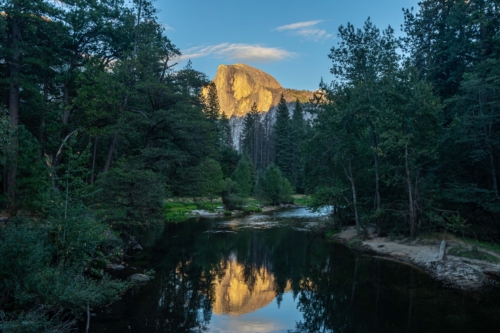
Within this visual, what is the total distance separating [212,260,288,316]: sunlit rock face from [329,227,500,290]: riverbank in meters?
7.60

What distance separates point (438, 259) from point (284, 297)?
8517 millimetres

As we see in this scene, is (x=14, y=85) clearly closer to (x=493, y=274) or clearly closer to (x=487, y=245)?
(x=493, y=274)

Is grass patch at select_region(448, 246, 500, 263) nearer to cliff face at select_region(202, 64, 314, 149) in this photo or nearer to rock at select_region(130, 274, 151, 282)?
rock at select_region(130, 274, 151, 282)

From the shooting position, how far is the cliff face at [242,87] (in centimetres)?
15175

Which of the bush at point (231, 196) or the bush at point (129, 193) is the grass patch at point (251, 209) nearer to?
the bush at point (231, 196)

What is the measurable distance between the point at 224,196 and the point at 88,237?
112ft

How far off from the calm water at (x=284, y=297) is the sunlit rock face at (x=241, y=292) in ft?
0.12

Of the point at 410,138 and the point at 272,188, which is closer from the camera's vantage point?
the point at 410,138

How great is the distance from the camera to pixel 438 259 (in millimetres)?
17219

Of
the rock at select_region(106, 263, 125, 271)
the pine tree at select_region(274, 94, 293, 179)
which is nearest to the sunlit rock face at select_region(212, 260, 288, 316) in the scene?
the rock at select_region(106, 263, 125, 271)

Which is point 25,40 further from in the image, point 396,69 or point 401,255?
point 401,255

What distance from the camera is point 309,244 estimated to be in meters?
24.5

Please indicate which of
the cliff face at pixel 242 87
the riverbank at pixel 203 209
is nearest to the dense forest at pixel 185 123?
the riverbank at pixel 203 209

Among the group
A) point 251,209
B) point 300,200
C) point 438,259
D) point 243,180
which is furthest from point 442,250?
point 300,200
